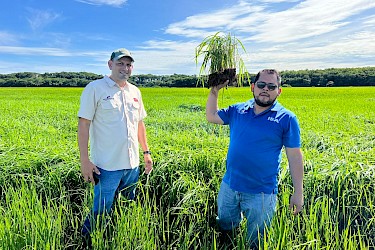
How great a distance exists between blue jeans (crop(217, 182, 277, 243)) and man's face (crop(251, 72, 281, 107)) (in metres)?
0.76

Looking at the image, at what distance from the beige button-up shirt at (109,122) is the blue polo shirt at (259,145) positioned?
0.97 m

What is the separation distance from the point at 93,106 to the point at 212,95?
107 centimetres

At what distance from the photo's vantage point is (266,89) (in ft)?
8.18

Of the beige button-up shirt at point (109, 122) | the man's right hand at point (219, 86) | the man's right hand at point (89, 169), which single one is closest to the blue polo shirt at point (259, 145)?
the man's right hand at point (219, 86)

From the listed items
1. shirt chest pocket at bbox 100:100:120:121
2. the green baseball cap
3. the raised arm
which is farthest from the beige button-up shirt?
the raised arm

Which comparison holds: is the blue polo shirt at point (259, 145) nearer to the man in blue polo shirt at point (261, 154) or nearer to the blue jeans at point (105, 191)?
the man in blue polo shirt at point (261, 154)

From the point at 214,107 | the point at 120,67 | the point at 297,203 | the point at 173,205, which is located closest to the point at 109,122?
the point at 120,67

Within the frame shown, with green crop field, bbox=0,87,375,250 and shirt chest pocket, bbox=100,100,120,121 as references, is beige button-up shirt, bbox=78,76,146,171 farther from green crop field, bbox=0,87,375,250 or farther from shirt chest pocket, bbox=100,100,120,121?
green crop field, bbox=0,87,375,250

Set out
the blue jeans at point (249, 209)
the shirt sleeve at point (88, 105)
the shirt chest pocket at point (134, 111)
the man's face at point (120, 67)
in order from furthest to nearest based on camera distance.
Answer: the shirt chest pocket at point (134, 111), the man's face at point (120, 67), the shirt sleeve at point (88, 105), the blue jeans at point (249, 209)

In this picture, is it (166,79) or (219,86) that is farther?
(166,79)

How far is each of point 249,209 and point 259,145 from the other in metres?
0.55

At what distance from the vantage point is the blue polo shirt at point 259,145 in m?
2.47

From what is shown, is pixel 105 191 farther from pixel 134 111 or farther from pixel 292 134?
pixel 292 134

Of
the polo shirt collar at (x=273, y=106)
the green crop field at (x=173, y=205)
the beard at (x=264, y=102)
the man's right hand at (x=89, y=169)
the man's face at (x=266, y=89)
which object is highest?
the man's face at (x=266, y=89)
